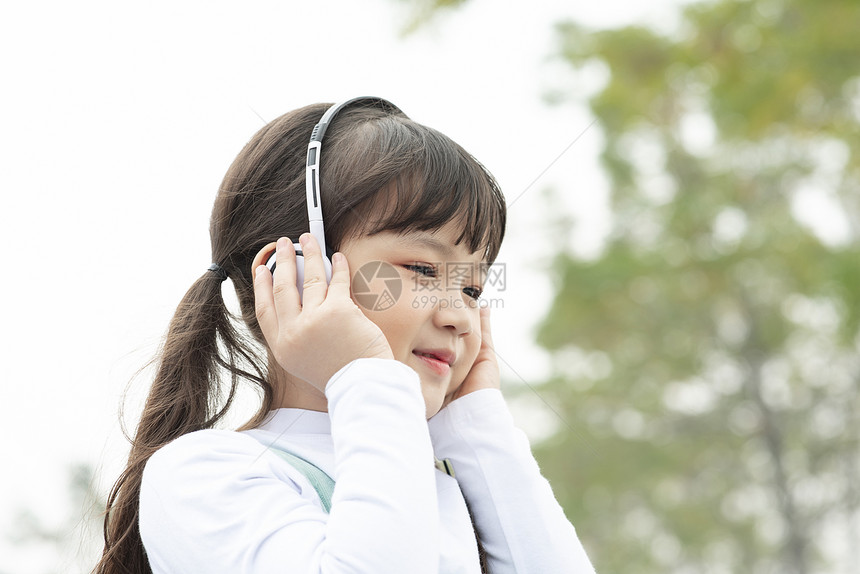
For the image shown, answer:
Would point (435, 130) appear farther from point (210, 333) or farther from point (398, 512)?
point (398, 512)

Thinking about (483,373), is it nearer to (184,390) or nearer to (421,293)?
(421,293)

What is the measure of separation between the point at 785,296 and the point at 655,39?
2894mm

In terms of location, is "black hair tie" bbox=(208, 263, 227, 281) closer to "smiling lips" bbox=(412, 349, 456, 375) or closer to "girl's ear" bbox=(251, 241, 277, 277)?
"girl's ear" bbox=(251, 241, 277, 277)

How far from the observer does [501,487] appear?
1229 mm

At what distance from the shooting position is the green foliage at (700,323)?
7109 mm

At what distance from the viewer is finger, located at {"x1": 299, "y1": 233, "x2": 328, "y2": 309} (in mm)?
1064

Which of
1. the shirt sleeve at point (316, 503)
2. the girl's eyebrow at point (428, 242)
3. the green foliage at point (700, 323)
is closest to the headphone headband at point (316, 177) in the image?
the girl's eyebrow at point (428, 242)

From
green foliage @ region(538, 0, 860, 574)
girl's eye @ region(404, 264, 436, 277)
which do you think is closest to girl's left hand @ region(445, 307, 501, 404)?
girl's eye @ region(404, 264, 436, 277)

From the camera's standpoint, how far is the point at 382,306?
3.65ft

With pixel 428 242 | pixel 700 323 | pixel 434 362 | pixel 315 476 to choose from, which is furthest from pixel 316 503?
pixel 700 323

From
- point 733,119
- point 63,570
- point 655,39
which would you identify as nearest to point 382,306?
point 63,570

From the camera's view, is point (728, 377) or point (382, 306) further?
point (728, 377)

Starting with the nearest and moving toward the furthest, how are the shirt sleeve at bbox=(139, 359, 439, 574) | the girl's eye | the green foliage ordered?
the shirt sleeve at bbox=(139, 359, 439, 574) → the girl's eye → the green foliage

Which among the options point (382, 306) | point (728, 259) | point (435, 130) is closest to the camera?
point (382, 306)
